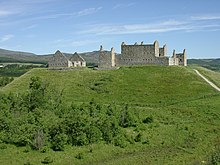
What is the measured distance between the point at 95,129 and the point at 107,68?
2276 inches

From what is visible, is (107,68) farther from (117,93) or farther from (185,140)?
(185,140)

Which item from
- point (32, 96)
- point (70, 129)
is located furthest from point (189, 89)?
point (70, 129)

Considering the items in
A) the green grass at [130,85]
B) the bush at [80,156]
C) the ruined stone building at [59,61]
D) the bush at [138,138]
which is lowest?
the bush at [80,156]

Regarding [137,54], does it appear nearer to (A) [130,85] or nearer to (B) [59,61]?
(A) [130,85]

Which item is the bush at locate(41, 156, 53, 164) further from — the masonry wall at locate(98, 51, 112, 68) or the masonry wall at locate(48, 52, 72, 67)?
the masonry wall at locate(48, 52, 72, 67)

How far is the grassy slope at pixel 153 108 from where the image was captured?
143ft

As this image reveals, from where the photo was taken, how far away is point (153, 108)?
69.4m

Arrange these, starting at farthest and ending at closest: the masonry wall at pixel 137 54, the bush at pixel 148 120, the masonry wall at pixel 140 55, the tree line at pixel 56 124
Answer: the masonry wall at pixel 137 54, the masonry wall at pixel 140 55, the bush at pixel 148 120, the tree line at pixel 56 124

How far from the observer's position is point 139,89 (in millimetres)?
84000

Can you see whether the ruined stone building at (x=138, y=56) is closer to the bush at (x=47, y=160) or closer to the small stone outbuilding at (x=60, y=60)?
the small stone outbuilding at (x=60, y=60)

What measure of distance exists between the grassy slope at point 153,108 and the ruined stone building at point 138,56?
216 inches

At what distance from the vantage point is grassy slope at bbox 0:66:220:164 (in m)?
43.6

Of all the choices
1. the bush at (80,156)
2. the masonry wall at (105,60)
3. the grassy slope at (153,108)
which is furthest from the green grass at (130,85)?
the bush at (80,156)

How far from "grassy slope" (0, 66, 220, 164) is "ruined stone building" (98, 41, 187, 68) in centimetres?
548
